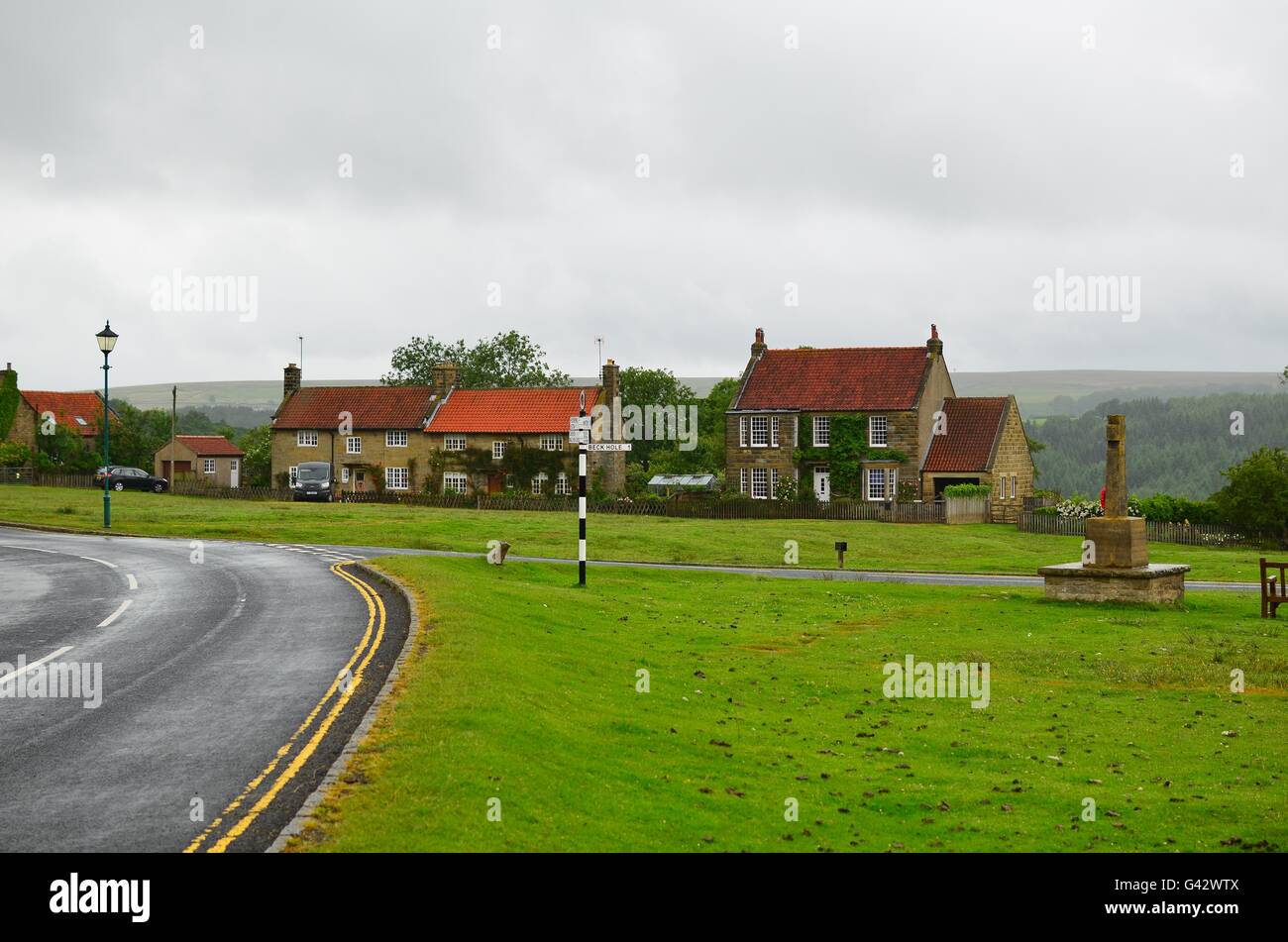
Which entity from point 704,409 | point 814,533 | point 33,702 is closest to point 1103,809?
point 33,702

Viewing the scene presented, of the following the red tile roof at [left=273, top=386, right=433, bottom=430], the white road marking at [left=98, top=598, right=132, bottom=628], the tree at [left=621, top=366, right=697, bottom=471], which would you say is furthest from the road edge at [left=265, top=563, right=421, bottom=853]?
the tree at [left=621, top=366, right=697, bottom=471]

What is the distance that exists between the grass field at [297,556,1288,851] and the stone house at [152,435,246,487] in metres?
87.4

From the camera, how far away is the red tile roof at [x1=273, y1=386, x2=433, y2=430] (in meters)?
92.9

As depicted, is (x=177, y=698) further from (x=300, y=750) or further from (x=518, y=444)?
(x=518, y=444)

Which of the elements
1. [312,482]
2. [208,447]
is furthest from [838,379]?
[208,447]

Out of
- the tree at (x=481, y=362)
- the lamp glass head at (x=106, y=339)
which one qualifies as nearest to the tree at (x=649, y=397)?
the tree at (x=481, y=362)

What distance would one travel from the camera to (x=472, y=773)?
13.0 meters

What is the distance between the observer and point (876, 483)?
7812cm

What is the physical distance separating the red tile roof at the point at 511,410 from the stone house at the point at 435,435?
0.24 feet

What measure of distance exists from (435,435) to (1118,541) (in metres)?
63.8

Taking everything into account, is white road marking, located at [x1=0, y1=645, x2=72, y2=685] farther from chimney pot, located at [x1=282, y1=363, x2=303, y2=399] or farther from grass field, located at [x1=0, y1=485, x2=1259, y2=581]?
chimney pot, located at [x1=282, y1=363, x2=303, y2=399]

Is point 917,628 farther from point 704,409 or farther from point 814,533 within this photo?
point 704,409

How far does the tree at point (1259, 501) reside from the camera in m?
59.9
